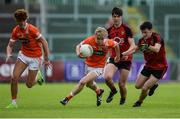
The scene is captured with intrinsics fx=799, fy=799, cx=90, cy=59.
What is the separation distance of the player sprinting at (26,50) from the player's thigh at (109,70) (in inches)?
70.5

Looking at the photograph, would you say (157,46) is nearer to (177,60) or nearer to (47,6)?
(177,60)

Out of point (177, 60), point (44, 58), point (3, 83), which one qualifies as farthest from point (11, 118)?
point (177, 60)

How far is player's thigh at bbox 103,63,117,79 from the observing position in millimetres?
21525

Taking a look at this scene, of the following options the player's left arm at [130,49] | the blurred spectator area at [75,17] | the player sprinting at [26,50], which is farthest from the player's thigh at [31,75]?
the blurred spectator area at [75,17]

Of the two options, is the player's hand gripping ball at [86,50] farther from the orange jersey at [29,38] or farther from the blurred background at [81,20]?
the blurred background at [81,20]

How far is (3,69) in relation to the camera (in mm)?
39594

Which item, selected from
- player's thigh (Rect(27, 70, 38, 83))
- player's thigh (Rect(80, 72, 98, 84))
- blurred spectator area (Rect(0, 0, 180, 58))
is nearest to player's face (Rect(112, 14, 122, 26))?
player's thigh (Rect(80, 72, 98, 84))

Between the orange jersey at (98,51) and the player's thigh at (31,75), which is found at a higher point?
the orange jersey at (98,51)

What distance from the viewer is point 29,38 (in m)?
20.5

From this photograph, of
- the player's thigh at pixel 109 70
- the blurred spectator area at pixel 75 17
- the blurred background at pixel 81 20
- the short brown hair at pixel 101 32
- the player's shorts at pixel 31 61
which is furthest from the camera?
the blurred spectator area at pixel 75 17

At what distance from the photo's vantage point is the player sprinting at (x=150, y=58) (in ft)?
67.4

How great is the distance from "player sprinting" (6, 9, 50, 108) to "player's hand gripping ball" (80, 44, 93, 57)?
914mm

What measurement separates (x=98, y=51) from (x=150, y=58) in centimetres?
149

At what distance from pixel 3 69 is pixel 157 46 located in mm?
20009
